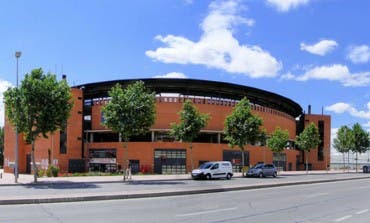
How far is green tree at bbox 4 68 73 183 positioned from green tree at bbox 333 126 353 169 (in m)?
66.0

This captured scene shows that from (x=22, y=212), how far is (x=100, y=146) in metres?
53.1

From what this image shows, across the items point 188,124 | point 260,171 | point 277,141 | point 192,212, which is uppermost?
point 188,124

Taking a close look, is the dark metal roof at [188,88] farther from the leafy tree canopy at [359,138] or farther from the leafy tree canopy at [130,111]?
the leafy tree canopy at [130,111]

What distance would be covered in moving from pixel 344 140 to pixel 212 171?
176ft

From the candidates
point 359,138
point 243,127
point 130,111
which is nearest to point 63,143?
point 243,127

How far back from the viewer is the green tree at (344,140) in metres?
91.6

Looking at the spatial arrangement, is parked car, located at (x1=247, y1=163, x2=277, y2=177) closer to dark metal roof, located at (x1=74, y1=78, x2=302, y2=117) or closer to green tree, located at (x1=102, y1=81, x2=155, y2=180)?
green tree, located at (x1=102, y1=81, x2=155, y2=180)

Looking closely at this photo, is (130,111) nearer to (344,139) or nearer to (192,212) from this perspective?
(192,212)

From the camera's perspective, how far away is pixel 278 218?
15.3 metres

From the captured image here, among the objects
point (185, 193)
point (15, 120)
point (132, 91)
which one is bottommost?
point (185, 193)

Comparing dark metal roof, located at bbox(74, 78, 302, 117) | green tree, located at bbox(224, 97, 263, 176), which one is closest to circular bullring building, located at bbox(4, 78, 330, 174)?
dark metal roof, located at bbox(74, 78, 302, 117)

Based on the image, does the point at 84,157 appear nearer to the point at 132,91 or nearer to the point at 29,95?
the point at 132,91

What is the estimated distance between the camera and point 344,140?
92.7 m

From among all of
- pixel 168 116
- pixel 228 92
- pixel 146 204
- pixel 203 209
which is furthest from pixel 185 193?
pixel 228 92
